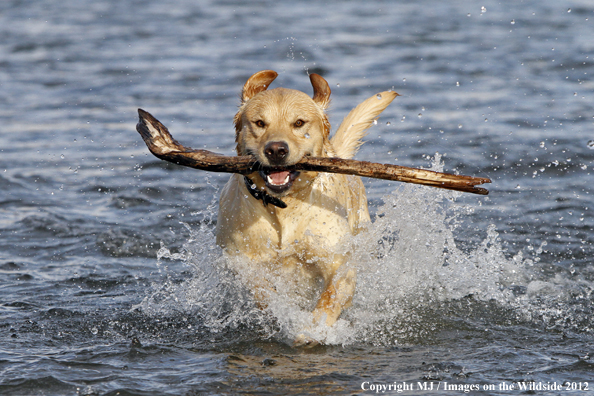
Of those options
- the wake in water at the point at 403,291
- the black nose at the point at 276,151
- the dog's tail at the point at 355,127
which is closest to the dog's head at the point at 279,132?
the black nose at the point at 276,151

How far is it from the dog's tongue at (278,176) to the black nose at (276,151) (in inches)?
5.5

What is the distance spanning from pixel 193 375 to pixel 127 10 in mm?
17307

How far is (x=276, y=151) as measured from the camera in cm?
422

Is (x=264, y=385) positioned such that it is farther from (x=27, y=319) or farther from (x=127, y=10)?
(x=127, y=10)

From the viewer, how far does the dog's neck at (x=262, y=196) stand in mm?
4488

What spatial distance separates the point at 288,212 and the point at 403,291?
129cm

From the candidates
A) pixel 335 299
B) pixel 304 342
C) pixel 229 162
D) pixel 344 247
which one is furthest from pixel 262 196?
pixel 304 342

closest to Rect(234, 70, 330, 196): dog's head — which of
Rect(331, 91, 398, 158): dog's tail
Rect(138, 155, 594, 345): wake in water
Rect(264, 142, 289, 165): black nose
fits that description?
Rect(264, 142, 289, 165): black nose

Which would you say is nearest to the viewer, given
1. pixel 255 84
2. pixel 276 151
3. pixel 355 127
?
pixel 276 151

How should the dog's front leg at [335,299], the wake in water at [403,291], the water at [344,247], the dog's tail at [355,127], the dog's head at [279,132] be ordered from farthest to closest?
the dog's tail at [355,127] → the wake in water at [403,291] → the dog's front leg at [335,299] → the dog's head at [279,132] → the water at [344,247]

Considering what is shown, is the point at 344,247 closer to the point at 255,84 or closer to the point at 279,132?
the point at 279,132

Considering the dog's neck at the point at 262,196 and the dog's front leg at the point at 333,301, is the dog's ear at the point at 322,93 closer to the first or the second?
the dog's neck at the point at 262,196

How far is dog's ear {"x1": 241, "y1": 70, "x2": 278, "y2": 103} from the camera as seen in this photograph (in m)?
4.91

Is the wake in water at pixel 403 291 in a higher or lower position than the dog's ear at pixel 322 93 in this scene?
lower
